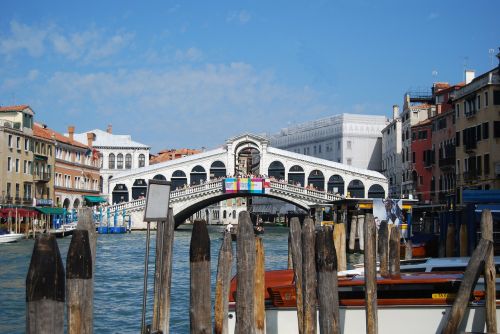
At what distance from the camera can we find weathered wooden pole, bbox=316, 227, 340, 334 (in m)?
5.78

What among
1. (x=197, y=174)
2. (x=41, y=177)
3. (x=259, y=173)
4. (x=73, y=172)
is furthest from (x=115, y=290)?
(x=197, y=174)

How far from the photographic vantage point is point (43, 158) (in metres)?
37.6

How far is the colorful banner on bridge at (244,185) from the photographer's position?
3903 cm

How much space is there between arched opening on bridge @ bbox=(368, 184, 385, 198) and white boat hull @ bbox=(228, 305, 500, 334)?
35812 mm

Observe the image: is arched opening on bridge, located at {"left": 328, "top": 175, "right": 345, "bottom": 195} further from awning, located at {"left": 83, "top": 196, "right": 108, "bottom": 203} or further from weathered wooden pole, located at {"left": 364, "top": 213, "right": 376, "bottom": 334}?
→ weathered wooden pole, located at {"left": 364, "top": 213, "right": 376, "bottom": 334}

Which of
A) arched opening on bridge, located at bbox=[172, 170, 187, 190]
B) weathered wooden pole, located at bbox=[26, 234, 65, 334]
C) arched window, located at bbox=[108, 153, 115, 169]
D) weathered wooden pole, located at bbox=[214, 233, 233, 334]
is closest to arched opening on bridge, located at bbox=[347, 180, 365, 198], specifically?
arched opening on bridge, located at bbox=[172, 170, 187, 190]

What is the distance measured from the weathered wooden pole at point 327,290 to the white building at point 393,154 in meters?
35.4

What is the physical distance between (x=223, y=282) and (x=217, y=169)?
3799 cm

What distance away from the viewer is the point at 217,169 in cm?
4425

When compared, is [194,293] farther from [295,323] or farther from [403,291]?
[403,291]

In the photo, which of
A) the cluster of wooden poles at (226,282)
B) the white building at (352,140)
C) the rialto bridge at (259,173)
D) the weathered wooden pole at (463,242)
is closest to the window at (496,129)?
the weathered wooden pole at (463,242)

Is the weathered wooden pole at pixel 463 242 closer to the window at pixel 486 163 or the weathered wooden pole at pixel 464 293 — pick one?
the weathered wooden pole at pixel 464 293

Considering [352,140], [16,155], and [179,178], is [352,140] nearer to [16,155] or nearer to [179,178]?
[179,178]

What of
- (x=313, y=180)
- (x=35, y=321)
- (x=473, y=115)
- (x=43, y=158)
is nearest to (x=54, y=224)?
(x=43, y=158)
